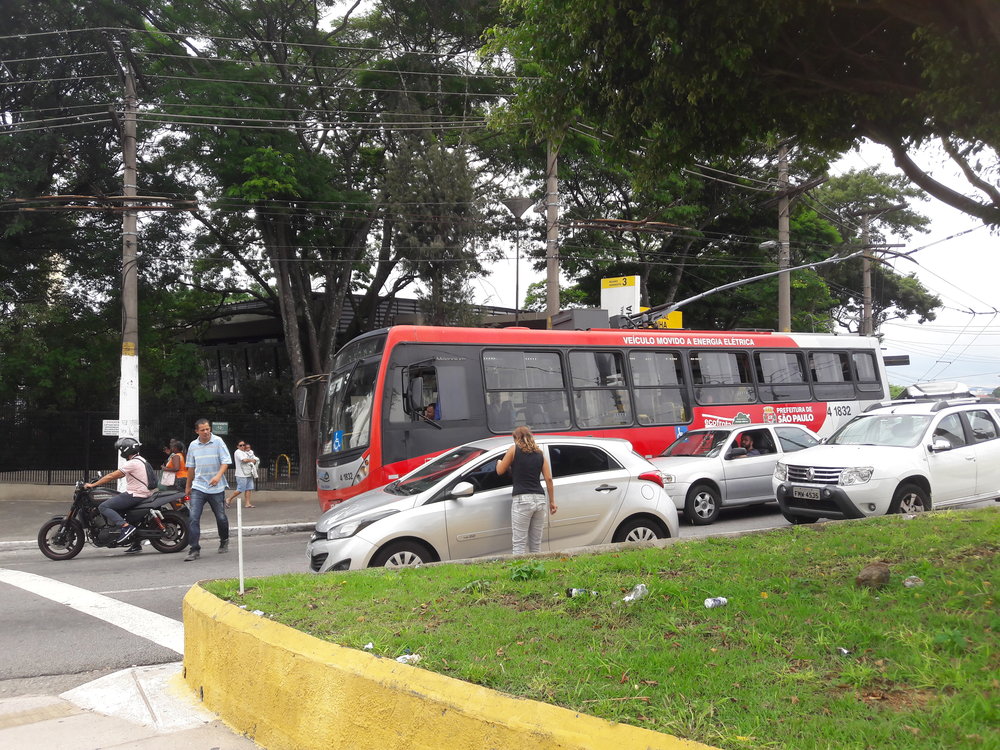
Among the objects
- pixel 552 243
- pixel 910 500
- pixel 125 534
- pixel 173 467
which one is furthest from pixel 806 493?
pixel 173 467

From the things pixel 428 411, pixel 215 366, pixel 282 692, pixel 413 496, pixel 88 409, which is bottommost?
pixel 282 692

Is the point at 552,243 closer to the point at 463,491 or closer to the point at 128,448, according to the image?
the point at 128,448

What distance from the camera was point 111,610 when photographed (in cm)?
822

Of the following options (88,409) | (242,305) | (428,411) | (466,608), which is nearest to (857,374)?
(428,411)

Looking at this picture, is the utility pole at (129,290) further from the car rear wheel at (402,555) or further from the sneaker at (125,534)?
the car rear wheel at (402,555)

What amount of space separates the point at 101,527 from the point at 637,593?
933 cm

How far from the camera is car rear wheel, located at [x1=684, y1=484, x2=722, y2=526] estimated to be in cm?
1281

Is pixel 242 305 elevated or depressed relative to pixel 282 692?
elevated

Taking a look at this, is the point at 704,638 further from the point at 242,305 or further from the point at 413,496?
the point at 242,305

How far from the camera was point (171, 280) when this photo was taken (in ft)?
74.1

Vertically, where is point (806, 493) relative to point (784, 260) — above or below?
below

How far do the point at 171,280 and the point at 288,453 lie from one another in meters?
5.81

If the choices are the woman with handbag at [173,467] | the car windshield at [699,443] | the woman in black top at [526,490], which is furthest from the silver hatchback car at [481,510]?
the woman with handbag at [173,467]

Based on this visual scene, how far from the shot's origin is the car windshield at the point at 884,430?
36.2 feet
